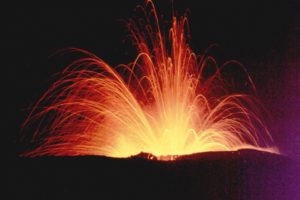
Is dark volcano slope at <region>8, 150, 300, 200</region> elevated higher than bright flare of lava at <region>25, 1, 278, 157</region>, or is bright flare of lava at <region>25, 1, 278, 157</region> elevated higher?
bright flare of lava at <region>25, 1, 278, 157</region>

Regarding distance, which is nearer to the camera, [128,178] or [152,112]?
[128,178]

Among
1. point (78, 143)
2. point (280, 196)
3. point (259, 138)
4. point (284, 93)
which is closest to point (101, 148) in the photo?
point (78, 143)

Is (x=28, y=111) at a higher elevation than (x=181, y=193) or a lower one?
higher

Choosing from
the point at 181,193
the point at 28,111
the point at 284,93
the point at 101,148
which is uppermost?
the point at 284,93

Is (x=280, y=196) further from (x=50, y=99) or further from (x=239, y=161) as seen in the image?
(x=50, y=99)

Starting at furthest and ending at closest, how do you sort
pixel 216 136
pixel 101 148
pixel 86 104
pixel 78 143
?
pixel 86 104 → pixel 78 143 → pixel 216 136 → pixel 101 148
